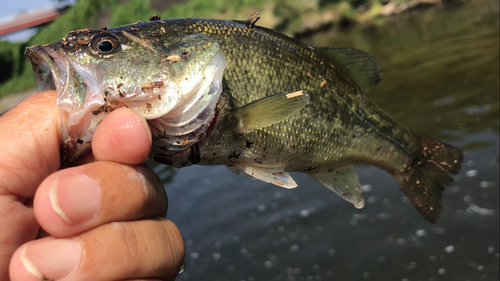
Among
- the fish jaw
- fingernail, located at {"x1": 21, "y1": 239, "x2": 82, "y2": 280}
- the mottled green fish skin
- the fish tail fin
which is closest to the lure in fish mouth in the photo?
the fish jaw

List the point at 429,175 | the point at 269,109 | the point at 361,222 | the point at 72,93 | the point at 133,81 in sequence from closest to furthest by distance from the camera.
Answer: the point at 72,93 → the point at 133,81 → the point at 269,109 → the point at 429,175 → the point at 361,222

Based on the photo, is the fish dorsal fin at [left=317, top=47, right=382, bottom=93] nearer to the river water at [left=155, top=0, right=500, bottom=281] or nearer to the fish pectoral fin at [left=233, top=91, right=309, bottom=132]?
the fish pectoral fin at [left=233, top=91, right=309, bottom=132]

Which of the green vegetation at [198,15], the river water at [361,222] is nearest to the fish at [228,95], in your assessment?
the river water at [361,222]

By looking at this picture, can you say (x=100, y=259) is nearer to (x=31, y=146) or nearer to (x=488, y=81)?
(x=31, y=146)

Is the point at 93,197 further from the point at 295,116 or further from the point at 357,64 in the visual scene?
the point at 357,64

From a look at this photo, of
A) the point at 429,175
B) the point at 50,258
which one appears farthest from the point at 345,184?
the point at 50,258
